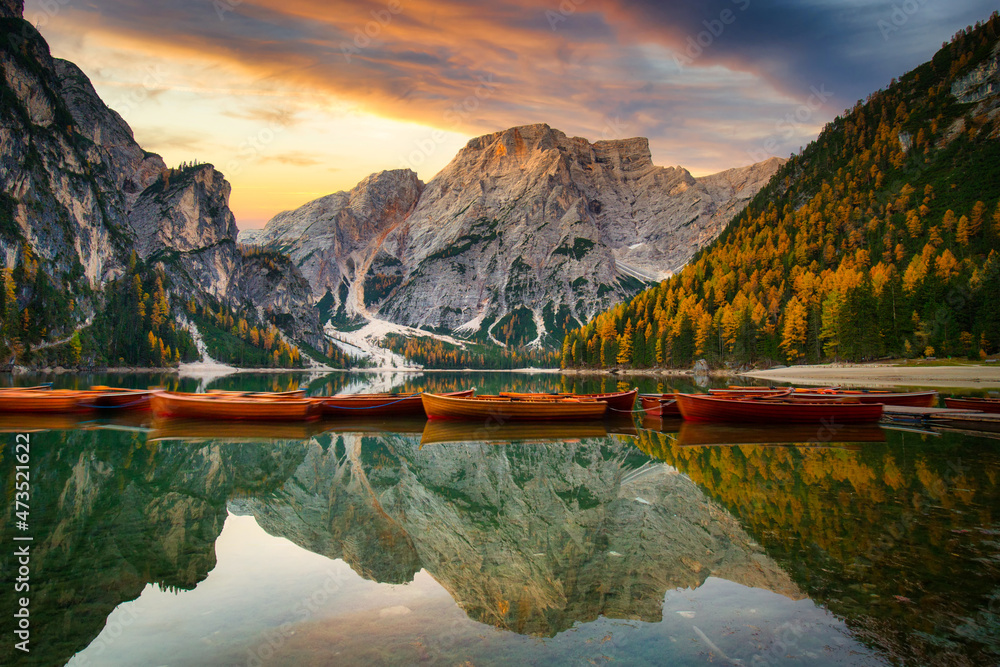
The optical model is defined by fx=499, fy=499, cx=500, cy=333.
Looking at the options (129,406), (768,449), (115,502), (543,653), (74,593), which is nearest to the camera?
(543,653)

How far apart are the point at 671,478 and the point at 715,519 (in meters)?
5.50

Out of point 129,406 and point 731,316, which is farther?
point 731,316

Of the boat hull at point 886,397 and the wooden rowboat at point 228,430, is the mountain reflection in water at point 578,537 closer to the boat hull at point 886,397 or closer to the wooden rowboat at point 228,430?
the wooden rowboat at point 228,430

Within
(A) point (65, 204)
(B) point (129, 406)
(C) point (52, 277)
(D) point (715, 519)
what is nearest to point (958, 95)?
(D) point (715, 519)

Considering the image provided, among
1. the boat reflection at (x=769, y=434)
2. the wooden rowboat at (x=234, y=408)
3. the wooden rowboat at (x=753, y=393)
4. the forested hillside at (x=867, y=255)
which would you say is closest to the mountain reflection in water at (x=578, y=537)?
the boat reflection at (x=769, y=434)

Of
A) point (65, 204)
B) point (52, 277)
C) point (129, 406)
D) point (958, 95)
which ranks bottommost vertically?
point (129, 406)

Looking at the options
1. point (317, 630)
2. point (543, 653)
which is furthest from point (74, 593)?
point (543, 653)

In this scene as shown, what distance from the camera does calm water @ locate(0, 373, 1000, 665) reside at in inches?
311

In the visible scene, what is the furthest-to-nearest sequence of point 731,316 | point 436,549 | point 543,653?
point 731,316 → point 436,549 → point 543,653

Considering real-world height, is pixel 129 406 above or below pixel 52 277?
below

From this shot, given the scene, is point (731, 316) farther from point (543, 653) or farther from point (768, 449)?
point (543, 653)

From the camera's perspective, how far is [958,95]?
170 m

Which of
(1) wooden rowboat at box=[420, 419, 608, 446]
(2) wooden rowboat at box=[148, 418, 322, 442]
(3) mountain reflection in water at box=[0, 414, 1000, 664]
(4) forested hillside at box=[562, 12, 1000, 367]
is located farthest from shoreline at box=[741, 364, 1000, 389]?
(2) wooden rowboat at box=[148, 418, 322, 442]

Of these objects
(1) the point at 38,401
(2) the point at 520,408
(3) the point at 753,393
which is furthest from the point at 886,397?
(1) the point at 38,401
